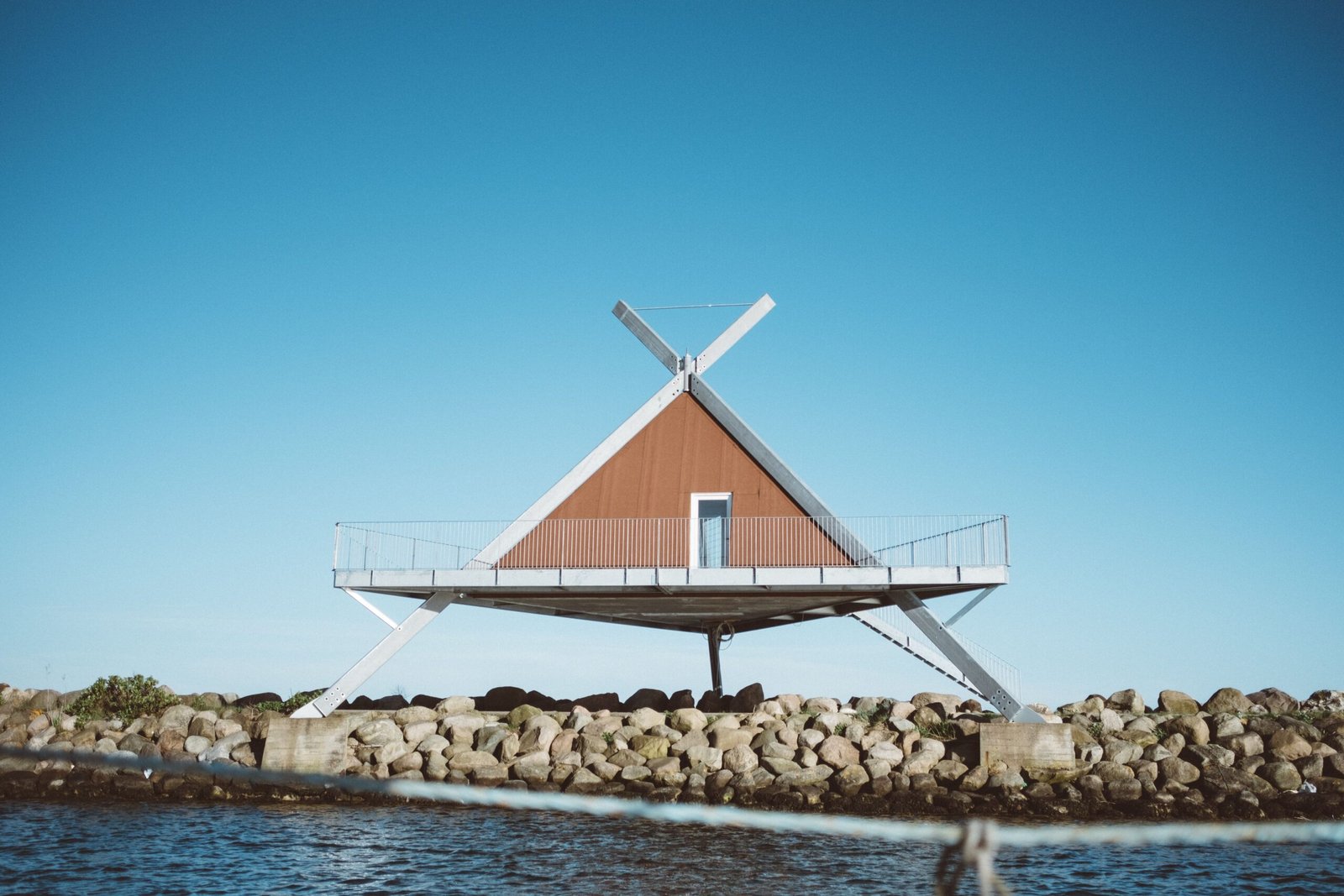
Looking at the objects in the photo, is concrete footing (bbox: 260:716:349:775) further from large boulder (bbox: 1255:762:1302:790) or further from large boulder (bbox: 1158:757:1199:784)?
large boulder (bbox: 1255:762:1302:790)

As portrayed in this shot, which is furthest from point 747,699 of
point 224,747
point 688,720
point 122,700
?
point 122,700

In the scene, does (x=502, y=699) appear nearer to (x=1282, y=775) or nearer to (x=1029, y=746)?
(x=1029, y=746)

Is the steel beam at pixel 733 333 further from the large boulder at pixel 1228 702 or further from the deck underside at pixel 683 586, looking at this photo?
the large boulder at pixel 1228 702

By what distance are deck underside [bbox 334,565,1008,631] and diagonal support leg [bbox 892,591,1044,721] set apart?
343mm

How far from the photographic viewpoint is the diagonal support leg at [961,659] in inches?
802

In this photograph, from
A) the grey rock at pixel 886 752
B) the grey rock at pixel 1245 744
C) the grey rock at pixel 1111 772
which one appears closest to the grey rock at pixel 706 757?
the grey rock at pixel 886 752

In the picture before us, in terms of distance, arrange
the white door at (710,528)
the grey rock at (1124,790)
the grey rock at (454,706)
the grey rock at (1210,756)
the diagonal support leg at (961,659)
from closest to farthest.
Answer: the grey rock at (1124,790) → the grey rock at (1210,756) → the diagonal support leg at (961,659) → the white door at (710,528) → the grey rock at (454,706)

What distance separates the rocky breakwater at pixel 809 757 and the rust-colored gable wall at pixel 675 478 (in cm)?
436

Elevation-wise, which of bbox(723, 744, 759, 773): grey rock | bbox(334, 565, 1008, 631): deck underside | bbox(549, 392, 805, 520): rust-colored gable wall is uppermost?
bbox(549, 392, 805, 520): rust-colored gable wall

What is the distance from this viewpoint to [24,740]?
24141mm

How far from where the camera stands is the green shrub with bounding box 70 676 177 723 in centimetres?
2528

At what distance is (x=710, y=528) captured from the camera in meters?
23.5

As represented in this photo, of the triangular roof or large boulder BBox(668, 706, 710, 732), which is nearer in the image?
large boulder BBox(668, 706, 710, 732)

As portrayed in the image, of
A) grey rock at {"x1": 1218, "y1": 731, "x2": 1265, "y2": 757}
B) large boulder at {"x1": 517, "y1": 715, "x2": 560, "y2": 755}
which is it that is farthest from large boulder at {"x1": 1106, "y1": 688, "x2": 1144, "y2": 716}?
large boulder at {"x1": 517, "y1": 715, "x2": 560, "y2": 755}
